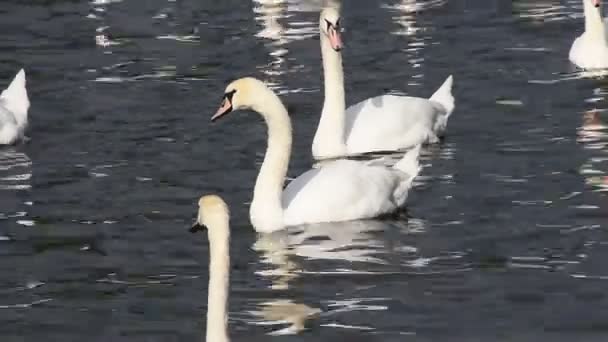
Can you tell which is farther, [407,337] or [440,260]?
[440,260]

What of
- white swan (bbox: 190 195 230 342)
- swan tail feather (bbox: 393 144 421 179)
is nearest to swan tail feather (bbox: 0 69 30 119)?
swan tail feather (bbox: 393 144 421 179)

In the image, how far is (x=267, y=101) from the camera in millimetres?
16062

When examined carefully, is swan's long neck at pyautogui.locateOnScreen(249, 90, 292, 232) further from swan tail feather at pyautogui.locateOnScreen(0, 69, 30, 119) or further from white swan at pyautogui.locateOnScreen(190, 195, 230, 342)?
white swan at pyautogui.locateOnScreen(190, 195, 230, 342)

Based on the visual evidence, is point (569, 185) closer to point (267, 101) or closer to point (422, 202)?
point (422, 202)

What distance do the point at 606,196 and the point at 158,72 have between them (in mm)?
8429

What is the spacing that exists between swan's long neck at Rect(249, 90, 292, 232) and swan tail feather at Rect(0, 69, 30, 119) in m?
4.87

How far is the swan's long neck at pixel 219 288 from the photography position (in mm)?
10297

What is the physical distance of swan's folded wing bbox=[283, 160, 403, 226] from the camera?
53.0 feet

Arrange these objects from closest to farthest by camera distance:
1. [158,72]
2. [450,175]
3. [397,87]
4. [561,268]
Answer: [561,268] → [450,175] → [397,87] → [158,72]

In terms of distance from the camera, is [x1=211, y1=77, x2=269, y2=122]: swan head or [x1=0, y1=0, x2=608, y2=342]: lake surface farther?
[x1=211, y1=77, x2=269, y2=122]: swan head

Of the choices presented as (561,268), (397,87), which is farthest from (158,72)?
(561,268)

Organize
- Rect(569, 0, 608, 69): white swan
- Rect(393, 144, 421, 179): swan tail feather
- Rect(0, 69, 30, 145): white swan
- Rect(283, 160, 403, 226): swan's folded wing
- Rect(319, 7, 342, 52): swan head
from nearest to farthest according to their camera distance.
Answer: Rect(283, 160, 403, 226): swan's folded wing
Rect(393, 144, 421, 179): swan tail feather
Rect(319, 7, 342, 52): swan head
Rect(0, 69, 30, 145): white swan
Rect(569, 0, 608, 69): white swan

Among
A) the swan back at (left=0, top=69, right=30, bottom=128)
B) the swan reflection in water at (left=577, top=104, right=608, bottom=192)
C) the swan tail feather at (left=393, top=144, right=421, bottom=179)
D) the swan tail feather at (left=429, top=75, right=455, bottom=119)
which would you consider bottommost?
the swan reflection in water at (left=577, top=104, right=608, bottom=192)

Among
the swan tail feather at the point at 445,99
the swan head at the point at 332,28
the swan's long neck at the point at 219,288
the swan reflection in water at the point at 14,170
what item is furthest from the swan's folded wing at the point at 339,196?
the swan's long neck at the point at 219,288
